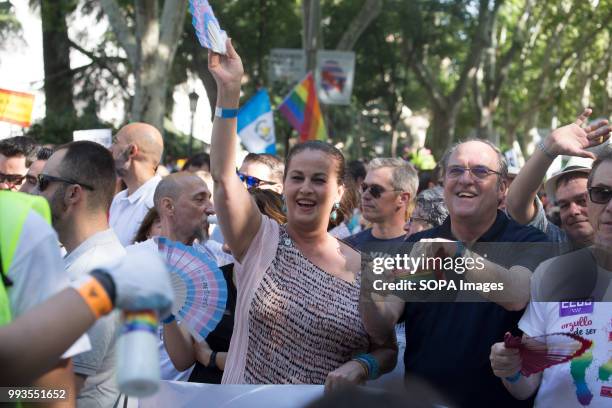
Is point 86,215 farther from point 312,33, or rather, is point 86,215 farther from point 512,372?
point 312,33

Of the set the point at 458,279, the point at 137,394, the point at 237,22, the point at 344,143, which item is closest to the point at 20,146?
the point at 458,279

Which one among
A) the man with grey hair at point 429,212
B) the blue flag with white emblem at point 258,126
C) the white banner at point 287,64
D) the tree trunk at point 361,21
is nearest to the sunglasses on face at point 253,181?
the man with grey hair at point 429,212

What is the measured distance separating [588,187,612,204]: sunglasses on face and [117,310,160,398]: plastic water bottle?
2293 millimetres

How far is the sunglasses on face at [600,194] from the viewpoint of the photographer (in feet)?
12.4

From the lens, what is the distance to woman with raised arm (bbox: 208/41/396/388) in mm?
3826

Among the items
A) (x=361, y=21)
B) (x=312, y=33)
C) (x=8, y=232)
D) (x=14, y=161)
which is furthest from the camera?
(x=361, y=21)

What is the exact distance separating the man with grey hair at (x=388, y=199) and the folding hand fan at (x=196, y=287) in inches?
106

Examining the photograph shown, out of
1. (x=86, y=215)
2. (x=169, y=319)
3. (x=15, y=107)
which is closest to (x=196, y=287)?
(x=169, y=319)

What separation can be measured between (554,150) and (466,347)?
1008mm

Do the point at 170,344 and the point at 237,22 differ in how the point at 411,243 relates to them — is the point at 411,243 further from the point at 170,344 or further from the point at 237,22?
the point at 237,22

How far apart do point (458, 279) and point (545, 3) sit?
26.3 m

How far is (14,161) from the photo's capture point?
294 inches

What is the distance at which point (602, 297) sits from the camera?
3561 mm

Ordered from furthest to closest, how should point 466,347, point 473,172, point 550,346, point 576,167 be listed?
point 576,167 → point 473,172 → point 466,347 → point 550,346
